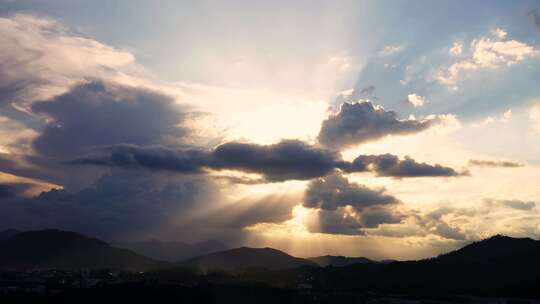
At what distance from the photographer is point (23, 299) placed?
652 ft

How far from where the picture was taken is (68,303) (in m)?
200

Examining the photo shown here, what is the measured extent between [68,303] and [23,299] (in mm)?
17853

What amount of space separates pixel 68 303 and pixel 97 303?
38.7 feet

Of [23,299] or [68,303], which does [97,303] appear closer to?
[68,303]

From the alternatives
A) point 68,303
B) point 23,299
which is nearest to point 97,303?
point 68,303

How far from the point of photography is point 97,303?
200 metres

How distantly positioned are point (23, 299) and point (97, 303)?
Result: 29.6 metres
